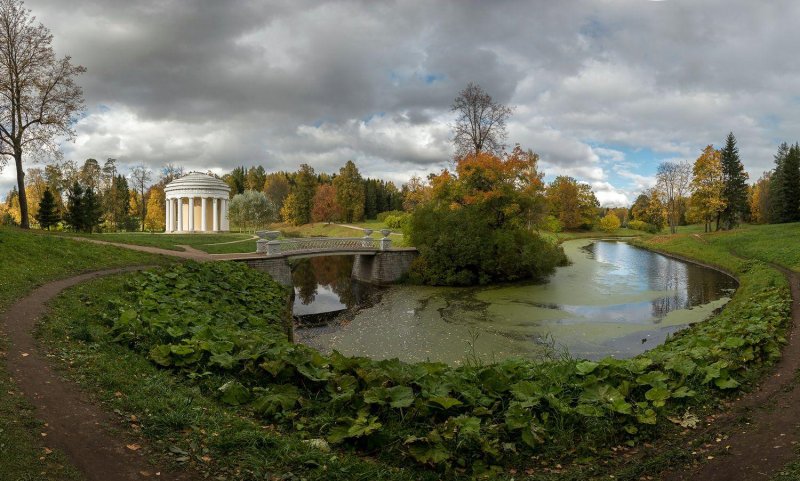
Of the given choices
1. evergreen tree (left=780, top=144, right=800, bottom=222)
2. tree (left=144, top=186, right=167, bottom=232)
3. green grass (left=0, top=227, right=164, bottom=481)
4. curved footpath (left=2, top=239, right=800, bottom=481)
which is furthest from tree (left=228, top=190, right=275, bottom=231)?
evergreen tree (left=780, top=144, right=800, bottom=222)

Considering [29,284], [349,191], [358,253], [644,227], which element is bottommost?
[358,253]

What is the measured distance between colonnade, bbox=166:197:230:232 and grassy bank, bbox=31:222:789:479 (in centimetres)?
3794

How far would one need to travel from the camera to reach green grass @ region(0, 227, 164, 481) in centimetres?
391

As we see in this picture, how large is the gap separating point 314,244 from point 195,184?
21.8m

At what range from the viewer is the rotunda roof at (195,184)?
43.0 m

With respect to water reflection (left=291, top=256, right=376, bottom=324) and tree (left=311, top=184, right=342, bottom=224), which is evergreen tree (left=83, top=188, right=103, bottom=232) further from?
tree (left=311, top=184, right=342, bottom=224)

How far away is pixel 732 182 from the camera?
46.3 meters

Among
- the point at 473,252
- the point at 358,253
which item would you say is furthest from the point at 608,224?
the point at 358,253

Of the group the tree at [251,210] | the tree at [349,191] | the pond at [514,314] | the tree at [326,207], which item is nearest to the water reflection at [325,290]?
the pond at [514,314]

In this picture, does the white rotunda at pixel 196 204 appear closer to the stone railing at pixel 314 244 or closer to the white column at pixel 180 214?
the white column at pixel 180 214

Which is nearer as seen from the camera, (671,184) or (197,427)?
(197,427)

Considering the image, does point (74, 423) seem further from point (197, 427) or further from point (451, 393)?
point (451, 393)

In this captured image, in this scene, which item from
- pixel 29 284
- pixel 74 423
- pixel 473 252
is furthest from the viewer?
pixel 473 252

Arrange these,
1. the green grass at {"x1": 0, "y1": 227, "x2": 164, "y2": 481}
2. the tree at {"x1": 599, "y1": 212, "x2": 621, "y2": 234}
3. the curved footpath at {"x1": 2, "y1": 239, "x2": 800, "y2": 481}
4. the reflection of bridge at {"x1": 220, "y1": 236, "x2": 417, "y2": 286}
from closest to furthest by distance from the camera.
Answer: the green grass at {"x1": 0, "y1": 227, "x2": 164, "y2": 481}, the curved footpath at {"x1": 2, "y1": 239, "x2": 800, "y2": 481}, the reflection of bridge at {"x1": 220, "y1": 236, "x2": 417, "y2": 286}, the tree at {"x1": 599, "y1": 212, "x2": 621, "y2": 234}
